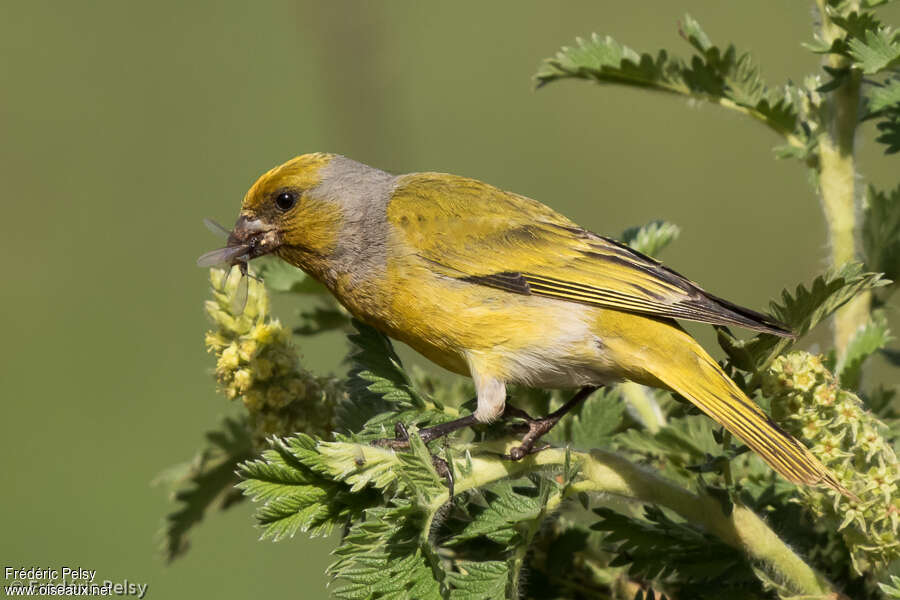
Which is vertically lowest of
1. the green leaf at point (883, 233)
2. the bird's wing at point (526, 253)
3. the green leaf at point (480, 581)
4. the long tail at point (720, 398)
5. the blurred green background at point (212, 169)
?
the blurred green background at point (212, 169)

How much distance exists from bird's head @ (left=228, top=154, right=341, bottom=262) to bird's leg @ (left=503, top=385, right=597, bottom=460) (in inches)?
32.0

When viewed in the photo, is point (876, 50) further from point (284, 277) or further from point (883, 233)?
point (284, 277)

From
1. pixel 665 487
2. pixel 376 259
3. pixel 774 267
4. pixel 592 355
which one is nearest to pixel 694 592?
pixel 665 487

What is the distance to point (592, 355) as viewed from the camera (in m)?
2.85

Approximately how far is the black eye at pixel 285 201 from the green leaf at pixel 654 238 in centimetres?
99

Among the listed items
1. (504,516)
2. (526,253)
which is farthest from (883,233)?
(504,516)

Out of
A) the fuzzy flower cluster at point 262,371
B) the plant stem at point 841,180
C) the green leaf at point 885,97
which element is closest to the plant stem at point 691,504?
the fuzzy flower cluster at point 262,371

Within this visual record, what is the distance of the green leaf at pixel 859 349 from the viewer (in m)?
2.47

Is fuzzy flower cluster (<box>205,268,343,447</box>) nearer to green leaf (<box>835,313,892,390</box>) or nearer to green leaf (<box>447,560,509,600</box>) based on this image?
green leaf (<box>447,560,509,600</box>)

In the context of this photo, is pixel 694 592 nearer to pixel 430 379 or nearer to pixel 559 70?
pixel 430 379

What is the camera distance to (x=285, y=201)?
320 centimetres

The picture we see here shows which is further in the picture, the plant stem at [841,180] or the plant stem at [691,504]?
the plant stem at [841,180]

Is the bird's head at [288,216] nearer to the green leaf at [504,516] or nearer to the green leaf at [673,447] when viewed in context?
the green leaf at [673,447]

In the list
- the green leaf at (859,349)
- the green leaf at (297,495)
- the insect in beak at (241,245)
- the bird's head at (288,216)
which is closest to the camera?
the green leaf at (297,495)
